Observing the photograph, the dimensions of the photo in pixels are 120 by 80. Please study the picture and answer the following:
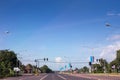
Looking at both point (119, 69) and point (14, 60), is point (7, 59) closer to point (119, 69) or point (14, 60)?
point (14, 60)

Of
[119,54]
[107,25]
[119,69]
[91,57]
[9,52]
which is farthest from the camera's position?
[119,69]

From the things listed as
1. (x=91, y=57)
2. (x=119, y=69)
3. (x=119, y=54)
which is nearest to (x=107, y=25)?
(x=91, y=57)

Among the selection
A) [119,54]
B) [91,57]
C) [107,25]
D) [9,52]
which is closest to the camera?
[107,25]

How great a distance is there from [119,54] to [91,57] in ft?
136

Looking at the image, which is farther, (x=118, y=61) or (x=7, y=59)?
(x=118, y=61)

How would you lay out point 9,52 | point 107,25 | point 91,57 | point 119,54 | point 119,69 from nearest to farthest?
point 107,25 < point 91,57 < point 9,52 < point 119,54 < point 119,69

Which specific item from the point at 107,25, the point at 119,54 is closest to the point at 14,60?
the point at 119,54

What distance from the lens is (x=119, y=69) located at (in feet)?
632

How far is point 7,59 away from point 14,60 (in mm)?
6625

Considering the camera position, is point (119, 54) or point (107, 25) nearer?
point (107, 25)

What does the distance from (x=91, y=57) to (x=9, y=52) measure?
39698 millimetres

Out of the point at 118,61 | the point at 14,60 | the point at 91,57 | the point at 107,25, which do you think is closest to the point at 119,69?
the point at 118,61

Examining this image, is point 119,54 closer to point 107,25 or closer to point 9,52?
point 9,52

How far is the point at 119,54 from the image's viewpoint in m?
180
